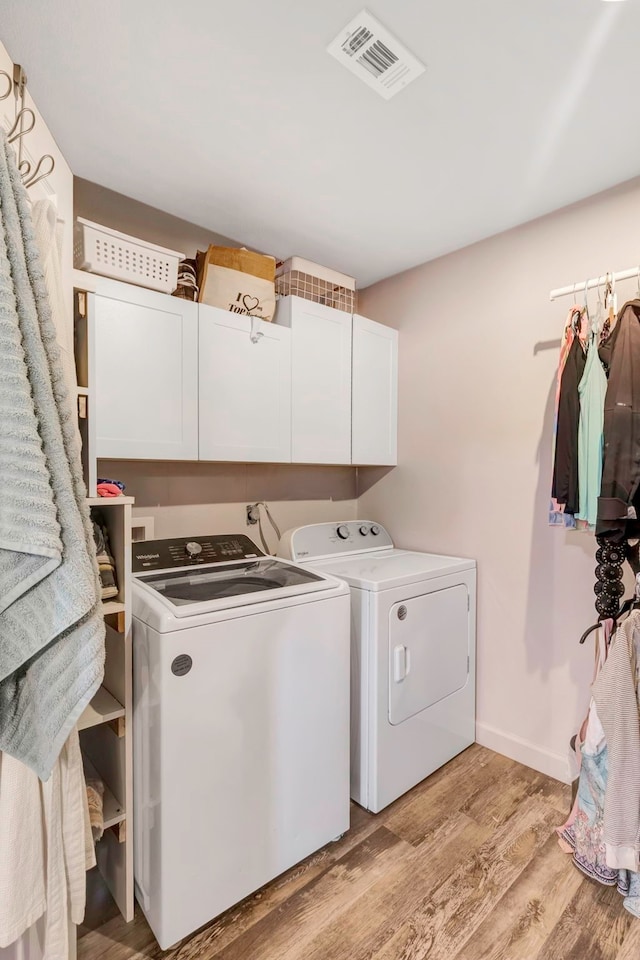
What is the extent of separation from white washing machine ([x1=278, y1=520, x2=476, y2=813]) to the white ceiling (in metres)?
1.52

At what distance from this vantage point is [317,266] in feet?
7.75

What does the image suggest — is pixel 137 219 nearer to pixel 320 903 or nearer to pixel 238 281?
pixel 238 281

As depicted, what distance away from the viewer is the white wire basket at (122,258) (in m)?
1.64

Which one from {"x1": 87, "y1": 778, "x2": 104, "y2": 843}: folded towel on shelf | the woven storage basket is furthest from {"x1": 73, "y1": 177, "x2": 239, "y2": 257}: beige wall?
{"x1": 87, "y1": 778, "x2": 104, "y2": 843}: folded towel on shelf

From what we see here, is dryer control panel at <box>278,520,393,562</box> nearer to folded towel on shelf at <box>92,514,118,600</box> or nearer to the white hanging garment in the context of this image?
folded towel on shelf at <box>92,514,118,600</box>

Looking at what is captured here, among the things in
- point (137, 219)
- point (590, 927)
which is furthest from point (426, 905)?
point (137, 219)

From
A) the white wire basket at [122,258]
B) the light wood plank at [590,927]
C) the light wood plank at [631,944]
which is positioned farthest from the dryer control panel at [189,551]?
the light wood plank at [631,944]

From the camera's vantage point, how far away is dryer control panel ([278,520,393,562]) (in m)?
2.27

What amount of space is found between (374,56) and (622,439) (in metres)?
1.32

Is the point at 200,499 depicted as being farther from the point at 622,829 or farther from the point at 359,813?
the point at 622,829

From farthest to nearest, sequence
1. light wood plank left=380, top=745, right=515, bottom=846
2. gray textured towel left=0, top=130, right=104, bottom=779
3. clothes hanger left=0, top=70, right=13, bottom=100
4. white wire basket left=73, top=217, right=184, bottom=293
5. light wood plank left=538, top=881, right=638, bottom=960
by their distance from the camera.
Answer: light wood plank left=380, top=745, right=515, bottom=846
white wire basket left=73, top=217, right=184, bottom=293
light wood plank left=538, top=881, right=638, bottom=960
clothes hanger left=0, top=70, right=13, bottom=100
gray textured towel left=0, top=130, right=104, bottom=779

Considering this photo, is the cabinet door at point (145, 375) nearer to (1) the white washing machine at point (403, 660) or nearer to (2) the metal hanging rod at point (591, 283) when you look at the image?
(1) the white washing machine at point (403, 660)

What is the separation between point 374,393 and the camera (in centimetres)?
260

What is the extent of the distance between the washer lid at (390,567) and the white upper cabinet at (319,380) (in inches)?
20.2
